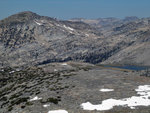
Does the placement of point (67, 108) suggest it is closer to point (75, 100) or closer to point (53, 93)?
point (75, 100)

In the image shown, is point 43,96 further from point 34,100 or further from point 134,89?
point 134,89

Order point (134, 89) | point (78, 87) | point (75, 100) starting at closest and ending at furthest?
point (75, 100)
point (134, 89)
point (78, 87)

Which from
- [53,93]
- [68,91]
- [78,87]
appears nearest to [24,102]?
Answer: [53,93]

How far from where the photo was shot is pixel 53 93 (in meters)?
45.7

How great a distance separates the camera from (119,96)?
39406 millimetres

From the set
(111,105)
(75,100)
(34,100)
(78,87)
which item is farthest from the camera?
(78,87)

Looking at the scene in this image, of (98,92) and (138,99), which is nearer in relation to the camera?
(138,99)

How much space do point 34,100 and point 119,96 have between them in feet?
55.8

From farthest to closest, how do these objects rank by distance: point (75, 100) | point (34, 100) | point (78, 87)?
point (78, 87), point (34, 100), point (75, 100)

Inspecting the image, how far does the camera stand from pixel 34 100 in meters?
41.9

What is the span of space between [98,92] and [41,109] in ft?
45.6

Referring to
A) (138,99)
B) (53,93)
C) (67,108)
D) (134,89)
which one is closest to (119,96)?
(138,99)

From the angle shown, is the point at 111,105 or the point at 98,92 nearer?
the point at 111,105

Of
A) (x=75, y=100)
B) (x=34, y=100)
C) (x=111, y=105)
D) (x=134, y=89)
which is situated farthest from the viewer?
(x=134, y=89)
